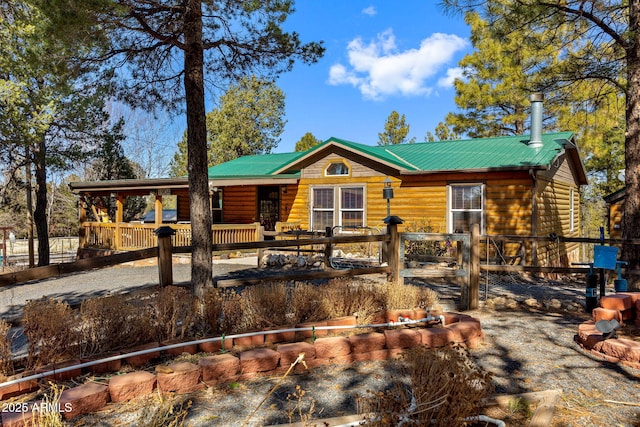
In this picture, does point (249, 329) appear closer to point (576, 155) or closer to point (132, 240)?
point (132, 240)

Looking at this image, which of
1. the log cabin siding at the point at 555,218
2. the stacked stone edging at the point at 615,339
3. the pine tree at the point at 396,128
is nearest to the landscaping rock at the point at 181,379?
the stacked stone edging at the point at 615,339

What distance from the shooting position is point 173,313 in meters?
3.92

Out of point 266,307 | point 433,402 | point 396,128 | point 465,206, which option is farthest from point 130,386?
point 396,128

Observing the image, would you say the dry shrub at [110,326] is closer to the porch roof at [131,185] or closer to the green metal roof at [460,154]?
the green metal roof at [460,154]

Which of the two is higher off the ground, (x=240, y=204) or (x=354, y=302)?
(x=240, y=204)

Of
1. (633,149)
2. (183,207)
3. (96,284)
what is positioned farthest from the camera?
(183,207)

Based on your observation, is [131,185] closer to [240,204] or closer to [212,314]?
[240,204]

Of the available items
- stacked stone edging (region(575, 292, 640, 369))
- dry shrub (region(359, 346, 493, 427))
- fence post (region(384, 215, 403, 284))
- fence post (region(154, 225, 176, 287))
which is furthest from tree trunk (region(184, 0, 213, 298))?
stacked stone edging (region(575, 292, 640, 369))

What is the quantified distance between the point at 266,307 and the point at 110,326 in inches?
56.9

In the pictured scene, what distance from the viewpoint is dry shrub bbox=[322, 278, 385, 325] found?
4.56m

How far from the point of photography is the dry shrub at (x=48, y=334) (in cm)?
327

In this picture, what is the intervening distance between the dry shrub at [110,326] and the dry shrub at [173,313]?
0.10 m

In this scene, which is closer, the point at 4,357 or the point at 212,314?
the point at 4,357

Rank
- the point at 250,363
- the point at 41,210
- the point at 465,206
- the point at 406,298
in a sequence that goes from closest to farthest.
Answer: the point at 250,363 → the point at 406,298 → the point at 465,206 → the point at 41,210
